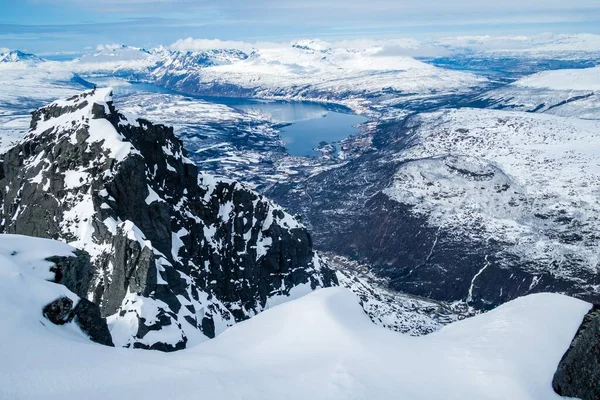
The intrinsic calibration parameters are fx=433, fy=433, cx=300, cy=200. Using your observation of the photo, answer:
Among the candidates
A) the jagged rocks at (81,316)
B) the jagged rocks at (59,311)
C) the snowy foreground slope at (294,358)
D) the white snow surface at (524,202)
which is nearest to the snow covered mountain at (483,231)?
the white snow surface at (524,202)

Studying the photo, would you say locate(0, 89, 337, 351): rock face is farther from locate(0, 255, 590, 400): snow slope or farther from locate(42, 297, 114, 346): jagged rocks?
locate(0, 255, 590, 400): snow slope

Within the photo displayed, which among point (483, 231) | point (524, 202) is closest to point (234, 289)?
point (483, 231)

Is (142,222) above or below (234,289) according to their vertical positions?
above

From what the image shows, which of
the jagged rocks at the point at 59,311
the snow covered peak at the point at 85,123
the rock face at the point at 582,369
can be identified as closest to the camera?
the rock face at the point at 582,369

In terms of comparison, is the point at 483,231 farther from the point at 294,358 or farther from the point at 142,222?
the point at 294,358

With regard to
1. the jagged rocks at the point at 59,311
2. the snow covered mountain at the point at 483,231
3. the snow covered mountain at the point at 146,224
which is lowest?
the snow covered mountain at the point at 483,231

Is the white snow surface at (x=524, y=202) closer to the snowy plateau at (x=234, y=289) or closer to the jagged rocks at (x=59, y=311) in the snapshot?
the snowy plateau at (x=234, y=289)

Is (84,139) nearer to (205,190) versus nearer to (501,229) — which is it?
(205,190)

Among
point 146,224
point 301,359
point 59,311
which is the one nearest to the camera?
point 59,311
